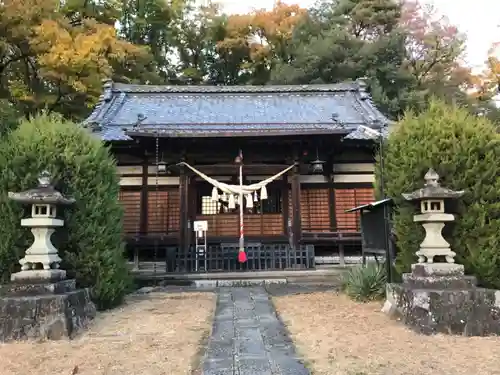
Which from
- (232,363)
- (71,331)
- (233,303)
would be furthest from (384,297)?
(71,331)

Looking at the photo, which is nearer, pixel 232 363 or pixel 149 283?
pixel 232 363

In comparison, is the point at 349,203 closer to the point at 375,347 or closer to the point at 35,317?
the point at 375,347

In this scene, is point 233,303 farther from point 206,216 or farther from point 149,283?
point 206,216

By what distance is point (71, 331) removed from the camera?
5.64 meters

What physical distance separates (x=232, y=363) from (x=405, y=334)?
2.52 metres

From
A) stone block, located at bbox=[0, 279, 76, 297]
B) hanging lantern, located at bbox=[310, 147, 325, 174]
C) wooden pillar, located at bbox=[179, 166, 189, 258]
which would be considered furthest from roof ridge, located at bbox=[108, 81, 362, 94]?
stone block, located at bbox=[0, 279, 76, 297]

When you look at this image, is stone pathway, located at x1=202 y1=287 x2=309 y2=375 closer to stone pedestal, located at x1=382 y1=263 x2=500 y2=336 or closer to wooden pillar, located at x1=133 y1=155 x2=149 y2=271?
stone pedestal, located at x1=382 y1=263 x2=500 y2=336

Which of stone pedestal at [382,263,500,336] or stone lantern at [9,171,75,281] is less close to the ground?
stone lantern at [9,171,75,281]

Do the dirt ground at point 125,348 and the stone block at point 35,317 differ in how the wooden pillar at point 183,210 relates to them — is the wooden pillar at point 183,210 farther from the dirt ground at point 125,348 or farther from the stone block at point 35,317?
the stone block at point 35,317

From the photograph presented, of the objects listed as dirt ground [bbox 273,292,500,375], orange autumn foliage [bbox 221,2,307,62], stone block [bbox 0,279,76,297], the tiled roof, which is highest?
orange autumn foliage [bbox 221,2,307,62]

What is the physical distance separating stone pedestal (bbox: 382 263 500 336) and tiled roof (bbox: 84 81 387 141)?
293 inches

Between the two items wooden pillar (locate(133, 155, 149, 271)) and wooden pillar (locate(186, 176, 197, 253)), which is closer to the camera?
wooden pillar (locate(186, 176, 197, 253))

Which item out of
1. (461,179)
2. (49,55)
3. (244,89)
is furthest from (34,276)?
(49,55)

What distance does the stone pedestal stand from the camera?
5.46 meters
